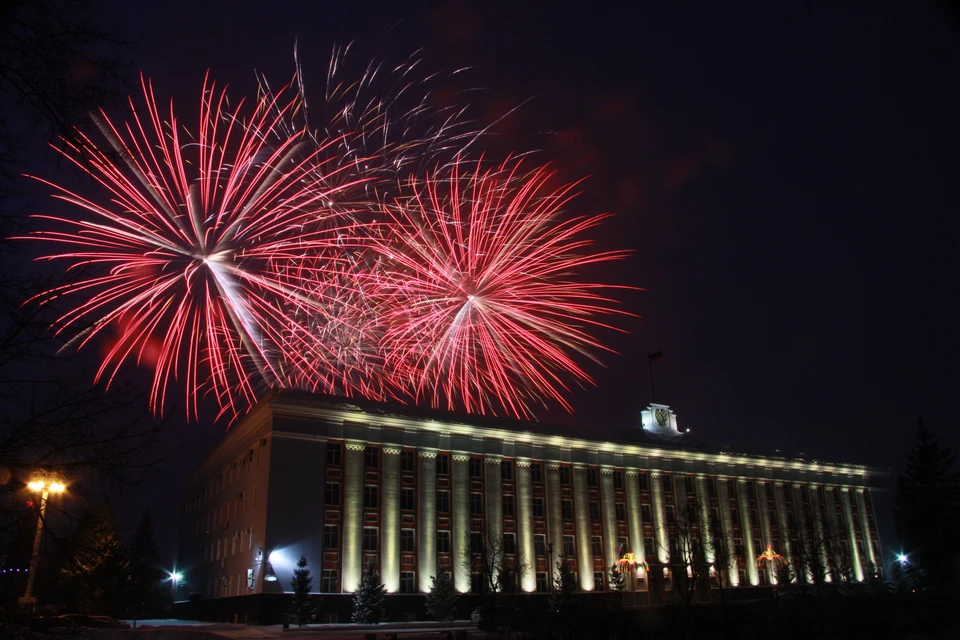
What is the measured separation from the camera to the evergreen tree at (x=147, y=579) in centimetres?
6394

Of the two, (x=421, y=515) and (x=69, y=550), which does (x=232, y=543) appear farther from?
(x=69, y=550)

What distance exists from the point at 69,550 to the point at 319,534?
39.8 metres

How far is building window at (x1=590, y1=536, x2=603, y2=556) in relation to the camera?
185ft

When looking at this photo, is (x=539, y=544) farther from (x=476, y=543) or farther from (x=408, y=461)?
(x=408, y=461)

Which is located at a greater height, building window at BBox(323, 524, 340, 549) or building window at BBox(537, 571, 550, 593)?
building window at BBox(323, 524, 340, 549)

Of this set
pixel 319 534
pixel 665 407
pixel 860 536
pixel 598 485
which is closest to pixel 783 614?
pixel 319 534

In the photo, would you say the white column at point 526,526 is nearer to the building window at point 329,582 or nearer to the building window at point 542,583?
the building window at point 542,583

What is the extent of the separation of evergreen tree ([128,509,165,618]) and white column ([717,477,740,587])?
47.9m

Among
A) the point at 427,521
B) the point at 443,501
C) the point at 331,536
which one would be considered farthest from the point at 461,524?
the point at 331,536

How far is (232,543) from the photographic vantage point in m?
50.3

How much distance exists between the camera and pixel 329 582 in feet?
143

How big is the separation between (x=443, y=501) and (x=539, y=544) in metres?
8.71

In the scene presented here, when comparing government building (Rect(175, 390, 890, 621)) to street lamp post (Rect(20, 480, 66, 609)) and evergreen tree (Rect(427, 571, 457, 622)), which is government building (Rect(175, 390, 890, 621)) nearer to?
A: evergreen tree (Rect(427, 571, 457, 622))

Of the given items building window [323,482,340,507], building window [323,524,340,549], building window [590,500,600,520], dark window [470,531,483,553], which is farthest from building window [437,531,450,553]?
building window [590,500,600,520]
